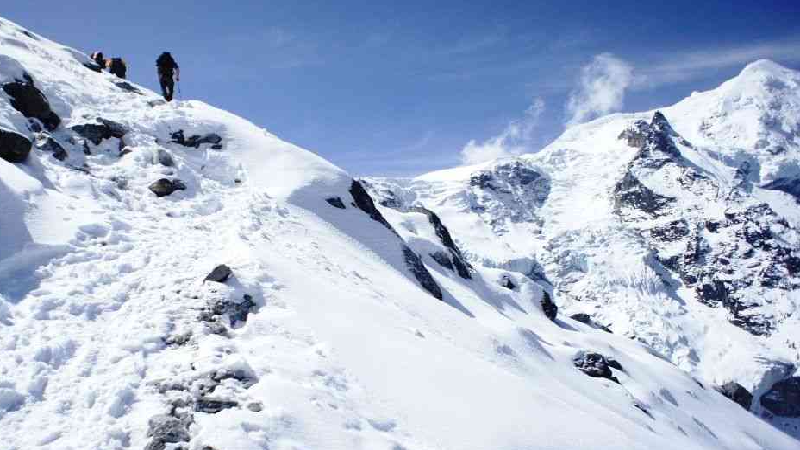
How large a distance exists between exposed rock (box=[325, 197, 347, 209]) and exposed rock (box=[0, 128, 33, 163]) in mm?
14024

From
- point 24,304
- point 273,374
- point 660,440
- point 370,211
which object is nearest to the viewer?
point 273,374

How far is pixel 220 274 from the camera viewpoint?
15.8 m

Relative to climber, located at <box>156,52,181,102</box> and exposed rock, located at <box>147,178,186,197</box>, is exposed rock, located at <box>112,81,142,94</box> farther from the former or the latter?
exposed rock, located at <box>147,178,186,197</box>

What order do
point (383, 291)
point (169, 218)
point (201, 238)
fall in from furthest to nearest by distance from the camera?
1. point (383, 291)
2. point (169, 218)
3. point (201, 238)

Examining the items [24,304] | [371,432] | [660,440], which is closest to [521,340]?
[660,440]

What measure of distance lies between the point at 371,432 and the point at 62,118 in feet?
72.1

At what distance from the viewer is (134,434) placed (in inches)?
407

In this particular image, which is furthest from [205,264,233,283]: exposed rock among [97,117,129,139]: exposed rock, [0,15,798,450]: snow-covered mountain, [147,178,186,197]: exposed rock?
[97,117,129,139]: exposed rock

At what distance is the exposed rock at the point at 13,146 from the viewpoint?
19688 mm

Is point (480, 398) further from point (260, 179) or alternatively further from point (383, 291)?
point (260, 179)

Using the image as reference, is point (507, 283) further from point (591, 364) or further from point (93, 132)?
point (93, 132)

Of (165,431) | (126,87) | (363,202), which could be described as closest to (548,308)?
(363,202)

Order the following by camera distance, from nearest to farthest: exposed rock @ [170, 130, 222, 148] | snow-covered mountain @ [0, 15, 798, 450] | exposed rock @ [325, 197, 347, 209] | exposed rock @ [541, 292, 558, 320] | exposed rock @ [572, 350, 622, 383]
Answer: snow-covered mountain @ [0, 15, 798, 450] → exposed rock @ [170, 130, 222, 148] → exposed rock @ [325, 197, 347, 209] → exposed rock @ [572, 350, 622, 383] → exposed rock @ [541, 292, 558, 320]

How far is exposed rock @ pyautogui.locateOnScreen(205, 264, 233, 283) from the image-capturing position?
618 inches
